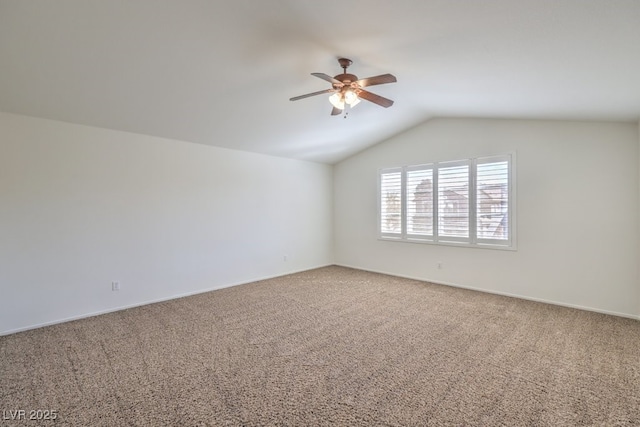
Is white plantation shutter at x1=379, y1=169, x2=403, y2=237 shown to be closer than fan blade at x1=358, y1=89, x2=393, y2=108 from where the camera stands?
No

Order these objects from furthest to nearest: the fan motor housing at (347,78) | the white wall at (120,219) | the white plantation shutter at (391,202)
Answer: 1. the white plantation shutter at (391,202)
2. the white wall at (120,219)
3. the fan motor housing at (347,78)

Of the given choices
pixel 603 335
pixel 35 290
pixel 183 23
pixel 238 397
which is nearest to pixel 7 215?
pixel 35 290

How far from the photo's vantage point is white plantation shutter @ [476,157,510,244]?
458cm

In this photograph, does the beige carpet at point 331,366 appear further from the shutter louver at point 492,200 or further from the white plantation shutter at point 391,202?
the white plantation shutter at point 391,202

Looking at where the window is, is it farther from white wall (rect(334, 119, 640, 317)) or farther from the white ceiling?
the white ceiling

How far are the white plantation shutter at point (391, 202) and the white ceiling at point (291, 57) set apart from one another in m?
1.93

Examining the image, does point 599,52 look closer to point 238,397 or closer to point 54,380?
point 238,397

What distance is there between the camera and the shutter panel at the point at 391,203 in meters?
5.89

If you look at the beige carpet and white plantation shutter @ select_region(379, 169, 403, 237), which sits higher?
white plantation shutter @ select_region(379, 169, 403, 237)

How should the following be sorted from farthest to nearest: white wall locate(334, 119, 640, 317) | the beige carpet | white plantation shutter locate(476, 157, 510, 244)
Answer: white plantation shutter locate(476, 157, 510, 244), white wall locate(334, 119, 640, 317), the beige carpet

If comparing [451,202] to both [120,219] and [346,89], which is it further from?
[120,219]

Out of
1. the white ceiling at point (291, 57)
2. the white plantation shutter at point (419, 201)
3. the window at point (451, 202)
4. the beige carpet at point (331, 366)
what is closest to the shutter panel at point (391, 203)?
the window at point (451, 202)

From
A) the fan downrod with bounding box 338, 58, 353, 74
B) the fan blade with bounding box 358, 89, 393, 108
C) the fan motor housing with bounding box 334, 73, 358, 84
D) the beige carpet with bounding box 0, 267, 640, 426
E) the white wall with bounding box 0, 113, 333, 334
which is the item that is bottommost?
the beige carpet with bounding box 0, 267, 640, 426

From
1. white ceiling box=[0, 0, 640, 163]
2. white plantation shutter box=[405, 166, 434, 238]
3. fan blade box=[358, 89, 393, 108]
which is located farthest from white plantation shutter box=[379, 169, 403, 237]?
fan blade box=[358, 89, 393, 108]
